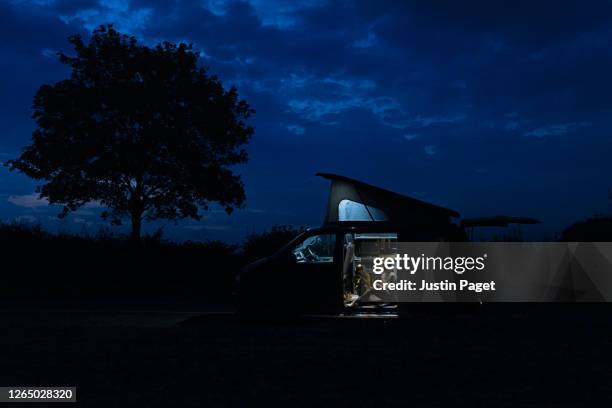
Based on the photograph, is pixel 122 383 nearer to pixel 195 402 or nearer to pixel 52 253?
pixel 195 402

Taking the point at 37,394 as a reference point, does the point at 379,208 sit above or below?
above

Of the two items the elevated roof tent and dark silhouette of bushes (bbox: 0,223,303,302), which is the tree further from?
the elevated roof tent

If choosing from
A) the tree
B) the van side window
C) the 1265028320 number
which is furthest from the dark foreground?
the tree

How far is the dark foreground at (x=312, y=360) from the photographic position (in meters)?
6.20

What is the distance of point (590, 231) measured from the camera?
16.6m

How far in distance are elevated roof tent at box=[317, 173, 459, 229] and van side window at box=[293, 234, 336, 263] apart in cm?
41

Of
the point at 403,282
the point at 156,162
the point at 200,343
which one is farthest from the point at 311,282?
the point at 156,162

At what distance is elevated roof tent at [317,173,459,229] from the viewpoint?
11625 millimetres

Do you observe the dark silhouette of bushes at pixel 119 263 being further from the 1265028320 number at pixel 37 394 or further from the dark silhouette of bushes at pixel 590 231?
the 1265028320 number at pixel 37 394

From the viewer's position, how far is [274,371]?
738 centimetres

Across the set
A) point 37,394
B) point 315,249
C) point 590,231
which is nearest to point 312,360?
point 37,394

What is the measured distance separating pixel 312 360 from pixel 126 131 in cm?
2230

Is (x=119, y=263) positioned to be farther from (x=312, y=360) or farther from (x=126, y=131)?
(x=312, y=360)

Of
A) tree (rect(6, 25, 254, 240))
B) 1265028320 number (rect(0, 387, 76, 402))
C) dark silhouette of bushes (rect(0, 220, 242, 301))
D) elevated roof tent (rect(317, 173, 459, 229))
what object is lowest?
1265028320 number (rect(0, 387, 76, 402))
